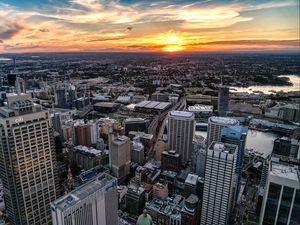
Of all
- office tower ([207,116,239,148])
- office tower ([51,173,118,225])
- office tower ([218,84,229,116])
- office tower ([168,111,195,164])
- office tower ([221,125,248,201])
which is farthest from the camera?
office tower ([218,84,229,116])

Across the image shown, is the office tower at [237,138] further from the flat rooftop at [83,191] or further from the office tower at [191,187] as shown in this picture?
the flat rooftop at [83,191]

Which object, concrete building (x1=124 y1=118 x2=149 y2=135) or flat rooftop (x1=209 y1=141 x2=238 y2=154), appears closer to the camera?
flat rooftop (x1=209 y1=141 x2=238 y2=154)

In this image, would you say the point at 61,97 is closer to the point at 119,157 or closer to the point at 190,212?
the point at 119,157

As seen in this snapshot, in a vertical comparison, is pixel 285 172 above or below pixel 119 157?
above

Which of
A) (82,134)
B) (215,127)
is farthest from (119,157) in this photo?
(215,127)

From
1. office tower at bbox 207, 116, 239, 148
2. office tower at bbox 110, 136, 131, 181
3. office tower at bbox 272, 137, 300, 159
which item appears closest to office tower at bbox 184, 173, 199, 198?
office tower at bbox 207, 116, 239, 148

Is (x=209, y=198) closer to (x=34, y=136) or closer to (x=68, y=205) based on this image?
(x=68, y=205)

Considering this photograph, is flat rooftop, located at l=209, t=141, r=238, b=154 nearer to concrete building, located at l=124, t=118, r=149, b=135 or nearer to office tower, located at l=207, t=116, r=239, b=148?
office tower, located at l=207, t=116, r=239, b=148
